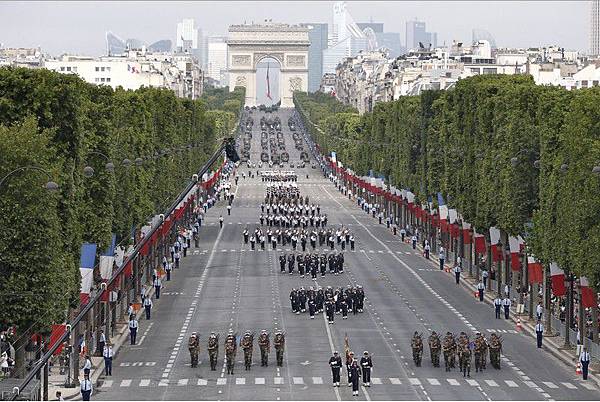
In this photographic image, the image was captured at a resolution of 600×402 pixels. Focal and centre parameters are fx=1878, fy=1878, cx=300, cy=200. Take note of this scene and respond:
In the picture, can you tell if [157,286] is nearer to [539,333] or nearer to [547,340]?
[547,340]

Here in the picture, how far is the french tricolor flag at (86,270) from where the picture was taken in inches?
2913

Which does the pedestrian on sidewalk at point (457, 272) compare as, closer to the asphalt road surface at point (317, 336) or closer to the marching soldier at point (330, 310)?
the asphalt road surface at point (317, 336)

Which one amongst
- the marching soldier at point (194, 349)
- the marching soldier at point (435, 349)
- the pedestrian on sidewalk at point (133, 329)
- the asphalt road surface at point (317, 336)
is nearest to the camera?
the asphalt road surface at point (317, 336)

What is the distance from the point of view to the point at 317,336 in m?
84.5

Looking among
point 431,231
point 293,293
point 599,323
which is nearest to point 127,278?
point 293,293

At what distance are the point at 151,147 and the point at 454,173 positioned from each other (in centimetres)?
2051

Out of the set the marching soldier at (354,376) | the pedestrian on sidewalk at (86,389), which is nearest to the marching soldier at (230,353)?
the marching soldier at (354,376)

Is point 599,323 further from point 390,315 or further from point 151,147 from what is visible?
point 151,147

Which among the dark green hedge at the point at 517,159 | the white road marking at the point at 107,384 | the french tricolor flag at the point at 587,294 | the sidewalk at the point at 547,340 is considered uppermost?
the dark green hedge at the point at 517,159

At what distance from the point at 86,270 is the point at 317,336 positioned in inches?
529

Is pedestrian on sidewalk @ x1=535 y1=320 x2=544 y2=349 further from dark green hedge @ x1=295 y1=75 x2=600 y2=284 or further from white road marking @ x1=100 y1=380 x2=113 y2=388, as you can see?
white road marking @ x1=100 y1=380 x2=113 y2=388

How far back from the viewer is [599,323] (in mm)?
85062

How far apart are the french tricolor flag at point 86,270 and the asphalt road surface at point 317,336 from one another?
336 cm

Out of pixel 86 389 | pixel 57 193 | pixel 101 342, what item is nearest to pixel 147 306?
pixel 101 342
